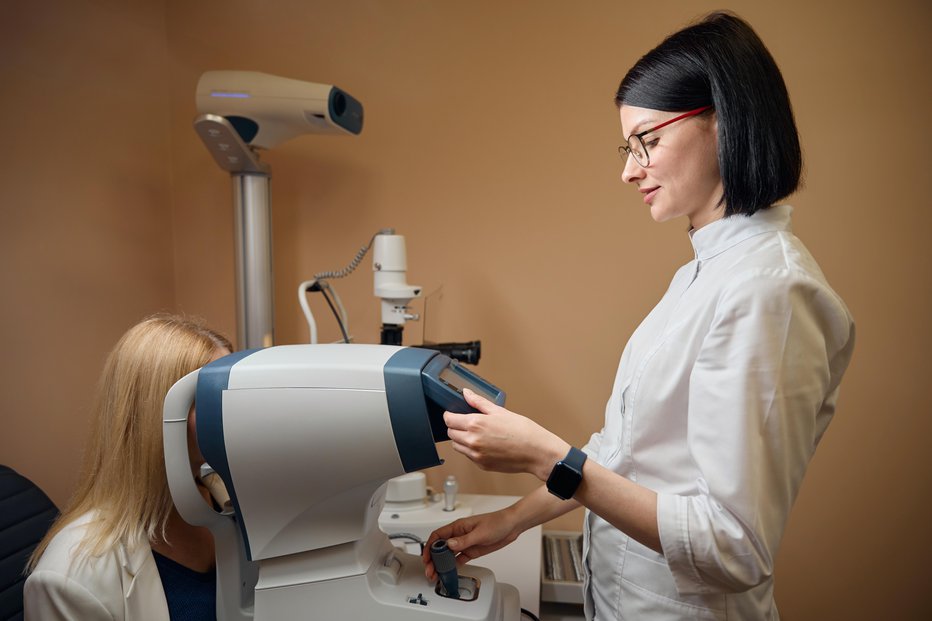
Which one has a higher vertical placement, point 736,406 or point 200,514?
point 736,406

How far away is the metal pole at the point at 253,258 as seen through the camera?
1.64 metres

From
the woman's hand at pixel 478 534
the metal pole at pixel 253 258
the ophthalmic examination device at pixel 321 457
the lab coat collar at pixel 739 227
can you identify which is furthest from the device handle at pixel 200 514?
the metal pole at pixel 253 258

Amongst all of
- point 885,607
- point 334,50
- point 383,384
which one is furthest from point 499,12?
point 885,607

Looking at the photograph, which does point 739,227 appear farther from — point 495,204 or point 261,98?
point 261,98

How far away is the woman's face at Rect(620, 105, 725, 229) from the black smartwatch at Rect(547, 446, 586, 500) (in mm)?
399

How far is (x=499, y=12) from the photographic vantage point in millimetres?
1837

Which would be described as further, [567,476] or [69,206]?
[69,206]

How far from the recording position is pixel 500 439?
2.41 ft

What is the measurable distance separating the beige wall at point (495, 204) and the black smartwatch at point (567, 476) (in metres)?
1.19

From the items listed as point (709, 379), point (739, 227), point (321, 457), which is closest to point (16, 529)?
point (321, 457)

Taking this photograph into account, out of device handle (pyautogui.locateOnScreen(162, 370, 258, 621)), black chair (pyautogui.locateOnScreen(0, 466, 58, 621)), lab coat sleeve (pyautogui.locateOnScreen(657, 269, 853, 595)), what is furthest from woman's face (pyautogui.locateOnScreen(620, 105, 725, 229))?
black chair (pyautogui.locateOnScreen(0, 466, 58, 621))

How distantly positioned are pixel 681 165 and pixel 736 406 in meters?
0.35

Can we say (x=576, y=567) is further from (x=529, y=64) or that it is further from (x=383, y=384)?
(x=529, y=64)

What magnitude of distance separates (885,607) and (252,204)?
7.44 feet
